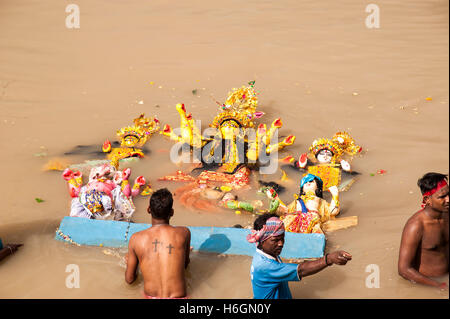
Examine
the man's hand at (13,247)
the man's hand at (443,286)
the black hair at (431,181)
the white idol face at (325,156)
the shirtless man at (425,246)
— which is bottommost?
Answer: the man's hand at (13,247)

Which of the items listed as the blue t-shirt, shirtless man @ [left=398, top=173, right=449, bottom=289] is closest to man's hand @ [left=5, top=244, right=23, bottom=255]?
the blue t-shirt

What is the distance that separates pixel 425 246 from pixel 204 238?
1968mm

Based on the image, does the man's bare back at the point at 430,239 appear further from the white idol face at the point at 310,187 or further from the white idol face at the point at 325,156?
the white idol face at the point at 325,156

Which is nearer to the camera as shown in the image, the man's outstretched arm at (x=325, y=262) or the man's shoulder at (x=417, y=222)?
the man's outstretched arm at (x=325, y=262)

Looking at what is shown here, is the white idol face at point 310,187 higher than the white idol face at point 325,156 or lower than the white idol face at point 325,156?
lower

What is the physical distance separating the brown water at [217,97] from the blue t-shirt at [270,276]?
2.21 feet

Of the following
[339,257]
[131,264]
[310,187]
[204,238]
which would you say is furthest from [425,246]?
[131,264]

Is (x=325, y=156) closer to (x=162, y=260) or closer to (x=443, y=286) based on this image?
(x=443, y=286)

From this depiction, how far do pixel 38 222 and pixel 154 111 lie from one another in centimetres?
304

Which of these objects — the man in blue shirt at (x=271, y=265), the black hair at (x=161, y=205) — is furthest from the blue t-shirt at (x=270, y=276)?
the black hair at (x=161, y=205)

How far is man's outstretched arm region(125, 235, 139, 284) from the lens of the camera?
3.83m

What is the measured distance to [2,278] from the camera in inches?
173

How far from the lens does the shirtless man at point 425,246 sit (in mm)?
3627

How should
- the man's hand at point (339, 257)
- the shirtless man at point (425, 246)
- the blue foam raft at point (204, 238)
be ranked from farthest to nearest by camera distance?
the blue foam raft at point (204, 238)
the shirtless man at point (425, 246)
the man's hand at point (339, 257)
